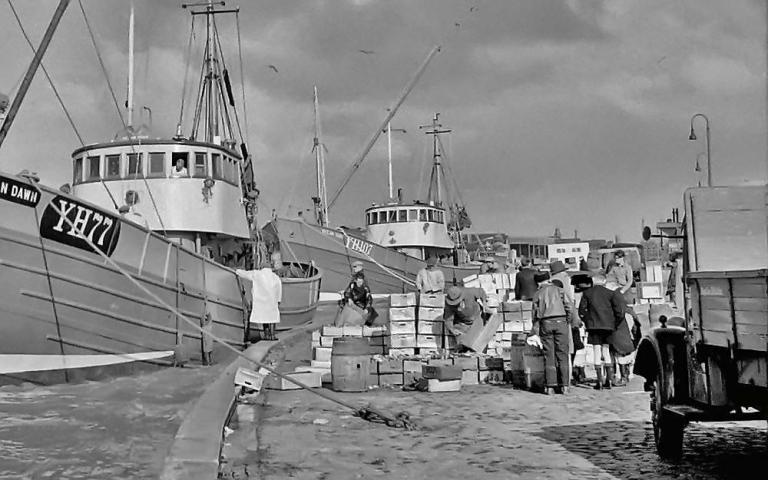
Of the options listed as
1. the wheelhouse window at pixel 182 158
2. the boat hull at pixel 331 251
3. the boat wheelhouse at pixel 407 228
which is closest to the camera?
the wheelhouse window at pixel 182 158

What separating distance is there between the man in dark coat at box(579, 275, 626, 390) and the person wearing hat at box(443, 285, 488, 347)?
8.04 ft

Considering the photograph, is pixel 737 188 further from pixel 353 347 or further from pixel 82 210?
pixel 82 210

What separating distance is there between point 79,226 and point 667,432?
8837 mm

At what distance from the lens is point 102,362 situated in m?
11.9

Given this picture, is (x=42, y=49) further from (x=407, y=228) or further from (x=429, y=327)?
(x=407, y=228)

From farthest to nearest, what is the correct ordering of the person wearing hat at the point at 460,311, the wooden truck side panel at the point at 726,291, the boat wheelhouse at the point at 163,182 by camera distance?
1. the boat wheelhouse at the point at 163,182
2. the person wearing hat at the point at 460,311
3. the wooden truck side panel at the point at 726,291

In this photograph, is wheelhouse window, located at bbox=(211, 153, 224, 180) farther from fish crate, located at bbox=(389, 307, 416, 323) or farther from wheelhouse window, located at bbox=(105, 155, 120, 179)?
fish crate, located at bbox=(389, 307, 416, 323)

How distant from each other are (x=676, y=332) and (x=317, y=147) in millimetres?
35703

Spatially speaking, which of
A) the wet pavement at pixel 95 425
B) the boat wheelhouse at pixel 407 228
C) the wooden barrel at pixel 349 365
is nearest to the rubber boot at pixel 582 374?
the wooden barrel at pixel 349 365

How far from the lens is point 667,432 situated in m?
5.78

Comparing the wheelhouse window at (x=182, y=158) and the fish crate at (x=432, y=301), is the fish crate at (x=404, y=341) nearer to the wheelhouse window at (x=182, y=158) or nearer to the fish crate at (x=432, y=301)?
the fish crate at (x=432, y=301)

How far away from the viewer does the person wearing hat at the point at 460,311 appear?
40.5 ft

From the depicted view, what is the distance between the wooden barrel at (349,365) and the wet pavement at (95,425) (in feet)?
6.33

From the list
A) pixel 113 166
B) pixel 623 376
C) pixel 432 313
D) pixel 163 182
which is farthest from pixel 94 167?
pixel 623 376
